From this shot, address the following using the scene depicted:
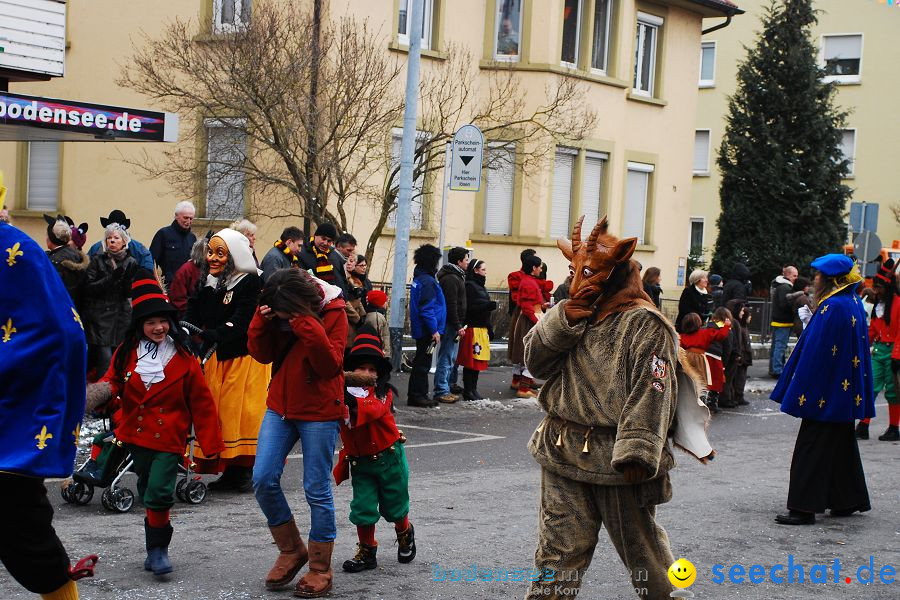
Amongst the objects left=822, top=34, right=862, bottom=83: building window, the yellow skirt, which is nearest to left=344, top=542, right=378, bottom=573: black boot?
the yellow skirt

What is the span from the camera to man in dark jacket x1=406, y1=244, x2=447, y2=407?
553 inches

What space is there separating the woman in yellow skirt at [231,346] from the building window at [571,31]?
16479mm

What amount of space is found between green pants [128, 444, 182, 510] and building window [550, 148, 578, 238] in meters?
17.9

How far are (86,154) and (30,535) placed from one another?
1850 cm

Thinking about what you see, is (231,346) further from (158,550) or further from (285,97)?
(285,97)

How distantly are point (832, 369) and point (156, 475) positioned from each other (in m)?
4.79

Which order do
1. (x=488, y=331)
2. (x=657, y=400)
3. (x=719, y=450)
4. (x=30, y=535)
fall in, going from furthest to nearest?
(x=488, y=331) → (x=719, y=450) → (x=657, y=400) → (x=30, y=535)

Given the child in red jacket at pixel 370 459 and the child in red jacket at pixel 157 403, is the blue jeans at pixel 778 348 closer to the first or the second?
the child in red jacket at pixel 370 459

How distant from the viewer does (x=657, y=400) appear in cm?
479

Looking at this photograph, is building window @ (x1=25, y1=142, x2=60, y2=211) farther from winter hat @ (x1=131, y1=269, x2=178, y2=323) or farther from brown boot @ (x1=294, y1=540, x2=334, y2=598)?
brown boot @ (x1=294, y1=540, x2=334, y2=598)

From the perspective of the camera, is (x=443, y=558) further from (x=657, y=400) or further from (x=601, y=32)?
(x=601, y=32)

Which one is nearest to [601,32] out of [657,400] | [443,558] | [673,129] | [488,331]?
[673,129]

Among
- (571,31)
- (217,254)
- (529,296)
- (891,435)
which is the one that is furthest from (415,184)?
(217,254)

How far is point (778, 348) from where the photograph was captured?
810 inches
